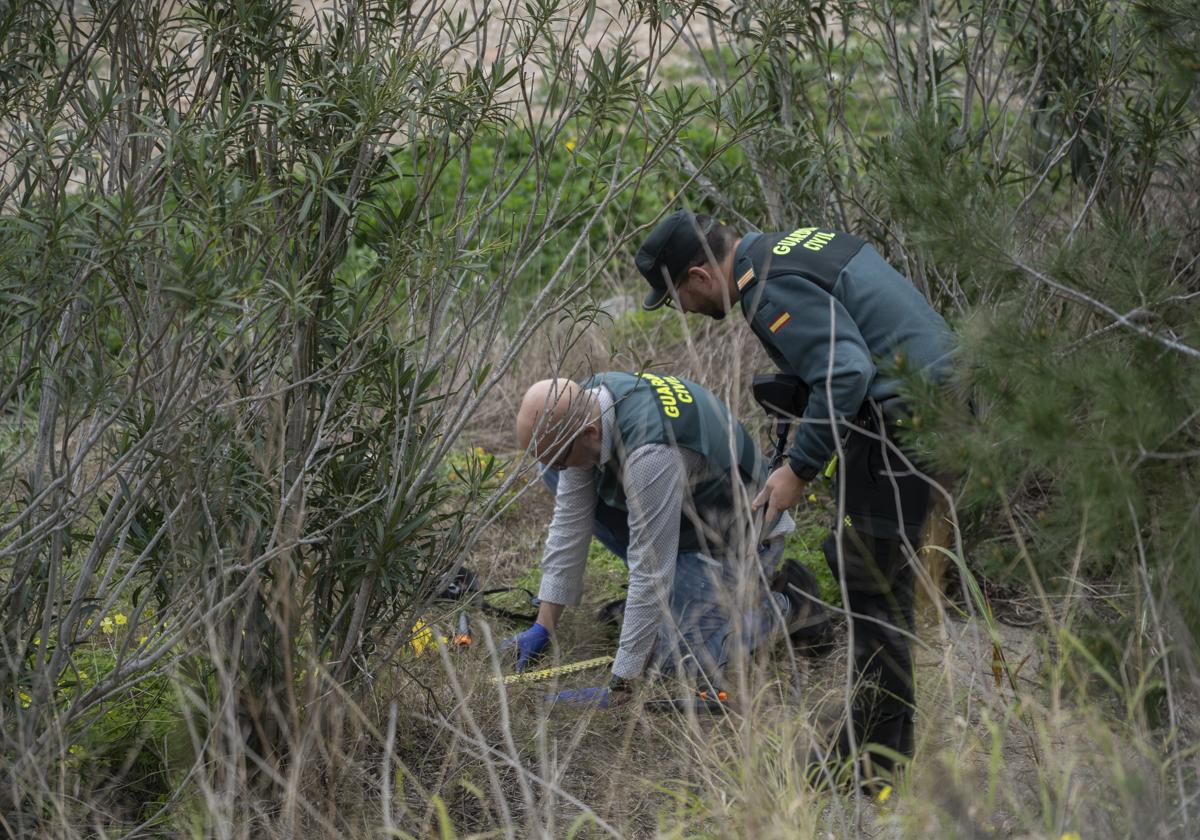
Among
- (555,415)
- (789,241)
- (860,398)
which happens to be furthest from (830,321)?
(555,415)

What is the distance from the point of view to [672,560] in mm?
3977

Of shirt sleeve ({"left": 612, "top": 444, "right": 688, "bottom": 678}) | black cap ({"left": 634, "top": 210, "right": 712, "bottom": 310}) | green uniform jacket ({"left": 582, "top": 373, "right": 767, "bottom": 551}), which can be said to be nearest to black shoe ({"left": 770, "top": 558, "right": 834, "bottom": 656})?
green uniform jacket ({"left": 582, "top": 373, "right": 767, "bottom": 551})

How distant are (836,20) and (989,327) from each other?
268cm

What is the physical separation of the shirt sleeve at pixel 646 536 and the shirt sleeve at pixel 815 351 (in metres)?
0.49

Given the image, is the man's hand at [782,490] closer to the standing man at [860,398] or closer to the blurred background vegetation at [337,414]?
the standing man at [860,398]

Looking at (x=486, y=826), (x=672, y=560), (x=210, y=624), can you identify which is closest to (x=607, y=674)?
(x=672, y=560)

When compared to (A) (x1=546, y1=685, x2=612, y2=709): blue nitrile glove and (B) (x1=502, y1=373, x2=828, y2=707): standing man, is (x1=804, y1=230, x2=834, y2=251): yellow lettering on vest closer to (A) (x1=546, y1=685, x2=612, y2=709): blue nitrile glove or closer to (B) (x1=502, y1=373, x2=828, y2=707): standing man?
(B) (x1=502, y1=373, x2=828, y2=707): standing man

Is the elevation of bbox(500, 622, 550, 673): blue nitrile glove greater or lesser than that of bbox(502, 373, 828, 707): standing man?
lesser

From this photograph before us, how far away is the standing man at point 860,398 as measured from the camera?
3.41m

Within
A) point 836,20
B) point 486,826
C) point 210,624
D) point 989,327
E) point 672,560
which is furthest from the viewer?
point 836,20

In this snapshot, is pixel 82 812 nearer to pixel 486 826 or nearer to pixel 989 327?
pixel 486 826

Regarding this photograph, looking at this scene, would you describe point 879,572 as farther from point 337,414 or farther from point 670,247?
point 337,414

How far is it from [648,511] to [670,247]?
0.79 metres

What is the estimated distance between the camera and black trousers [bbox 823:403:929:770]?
3.50m
